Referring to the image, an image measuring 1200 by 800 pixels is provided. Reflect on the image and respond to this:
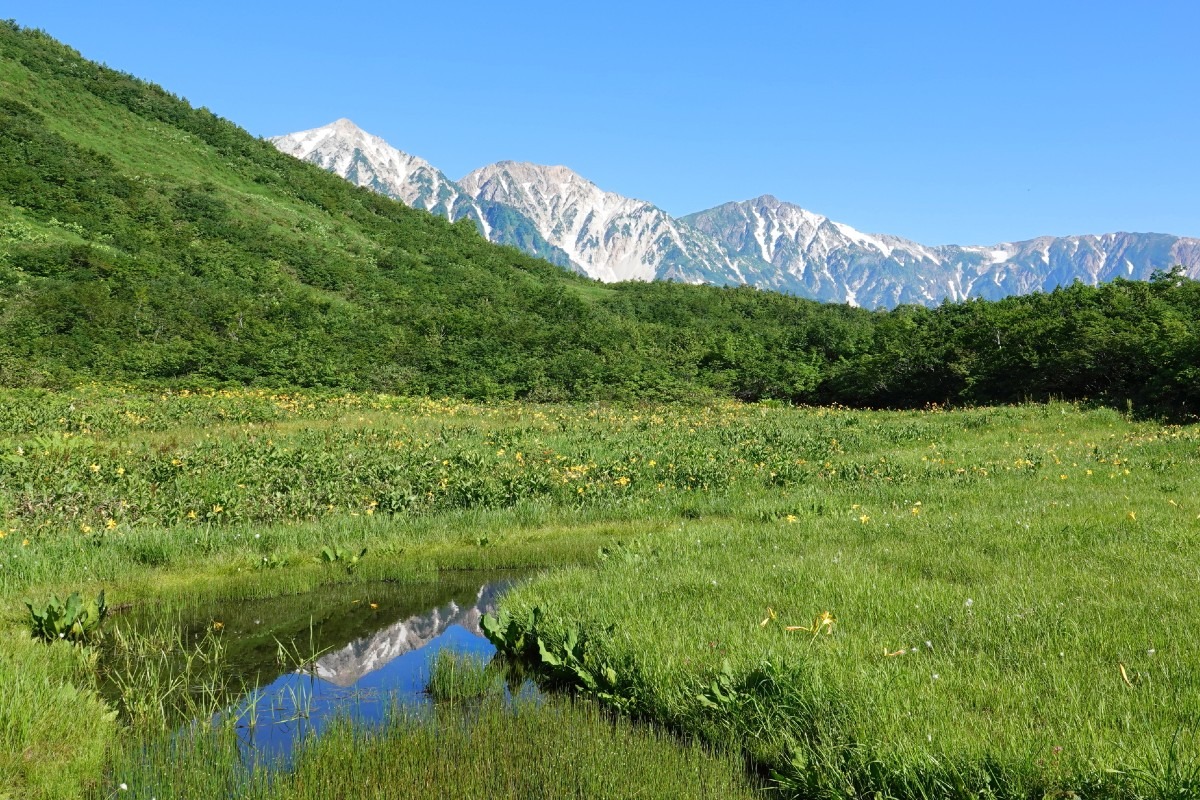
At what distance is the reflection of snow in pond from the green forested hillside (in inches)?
1074

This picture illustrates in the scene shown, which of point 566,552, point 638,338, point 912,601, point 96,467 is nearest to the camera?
point 912,601

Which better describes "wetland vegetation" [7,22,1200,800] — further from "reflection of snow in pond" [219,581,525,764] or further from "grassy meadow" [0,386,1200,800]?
"reflection of snow in pond" [219,581,525,764]

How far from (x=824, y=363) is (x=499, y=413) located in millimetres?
26682

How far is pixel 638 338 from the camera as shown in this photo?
164 feet

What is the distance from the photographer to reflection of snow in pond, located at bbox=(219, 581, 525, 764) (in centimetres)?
474

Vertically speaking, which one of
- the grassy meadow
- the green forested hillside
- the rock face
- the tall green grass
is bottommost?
the rock face

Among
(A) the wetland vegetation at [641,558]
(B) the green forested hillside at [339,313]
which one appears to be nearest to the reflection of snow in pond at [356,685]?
(A) the wetland vegetation at [641,558]

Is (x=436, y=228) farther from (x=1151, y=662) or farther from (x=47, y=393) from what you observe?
(x=1151, y=662)

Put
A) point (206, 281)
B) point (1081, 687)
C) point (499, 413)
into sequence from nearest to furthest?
point (1081, 687) < point (499, 413) < point (206, 281)

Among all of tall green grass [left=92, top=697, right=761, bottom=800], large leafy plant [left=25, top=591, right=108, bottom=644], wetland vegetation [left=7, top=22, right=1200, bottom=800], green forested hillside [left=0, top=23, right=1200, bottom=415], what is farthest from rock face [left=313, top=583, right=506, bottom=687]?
green forested hillside [left=0, top=23, right=1200, bottom=415]

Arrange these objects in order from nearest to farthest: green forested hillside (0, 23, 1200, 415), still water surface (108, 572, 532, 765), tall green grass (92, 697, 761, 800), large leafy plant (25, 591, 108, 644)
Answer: tall green grass (92, 697, 761, 800) < still water surface (108, 572, 532, 765) < large leafy plant (25, 591, 108, 644) < green forested hillside (0, 23, 1200, 415)

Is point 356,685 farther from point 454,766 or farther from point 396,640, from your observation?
point 454,766

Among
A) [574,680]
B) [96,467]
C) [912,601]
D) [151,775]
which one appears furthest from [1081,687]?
[96,467]

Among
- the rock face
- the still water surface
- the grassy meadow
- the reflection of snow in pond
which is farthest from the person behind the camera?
the rock face
